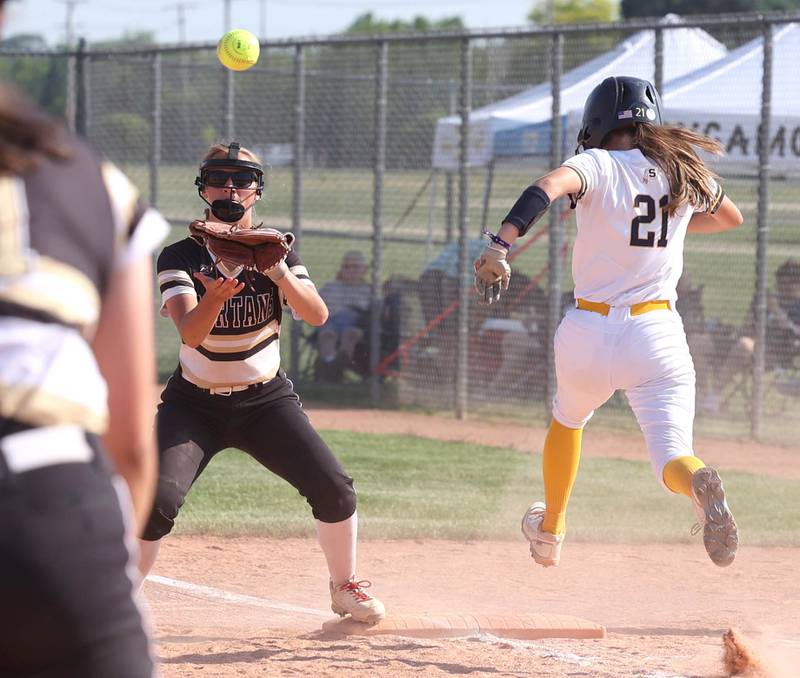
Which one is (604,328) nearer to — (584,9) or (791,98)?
(791,98)

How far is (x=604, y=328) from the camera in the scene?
462cm

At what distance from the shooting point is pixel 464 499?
26.0 ft

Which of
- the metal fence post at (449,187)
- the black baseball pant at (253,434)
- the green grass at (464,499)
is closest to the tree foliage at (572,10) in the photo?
the metal fence post at (449,187)

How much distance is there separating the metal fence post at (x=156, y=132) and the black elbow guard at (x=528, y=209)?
370 inches

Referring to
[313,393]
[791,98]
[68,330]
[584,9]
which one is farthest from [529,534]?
[584,9]

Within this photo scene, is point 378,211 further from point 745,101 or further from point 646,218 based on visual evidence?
point 646,218

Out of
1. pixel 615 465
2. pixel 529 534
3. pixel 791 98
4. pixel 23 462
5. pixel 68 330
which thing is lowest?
pixel 615 465

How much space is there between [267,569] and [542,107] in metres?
6.96

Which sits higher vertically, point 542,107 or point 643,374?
point 542,107

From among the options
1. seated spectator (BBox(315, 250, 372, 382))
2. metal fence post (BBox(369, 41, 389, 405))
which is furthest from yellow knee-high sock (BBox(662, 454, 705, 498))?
seated spectator (BBox(315, 250, 372, 382))

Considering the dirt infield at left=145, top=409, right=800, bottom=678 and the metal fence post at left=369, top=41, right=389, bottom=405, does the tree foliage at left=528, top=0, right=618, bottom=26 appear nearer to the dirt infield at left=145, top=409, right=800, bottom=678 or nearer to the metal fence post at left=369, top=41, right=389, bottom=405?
the metal fence post at left=369, top=41, right=389, bottom=405

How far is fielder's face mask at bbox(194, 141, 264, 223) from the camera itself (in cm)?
450

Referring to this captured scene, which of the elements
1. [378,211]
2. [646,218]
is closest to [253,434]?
[646,218]

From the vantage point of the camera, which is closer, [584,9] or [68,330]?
[68,330]
